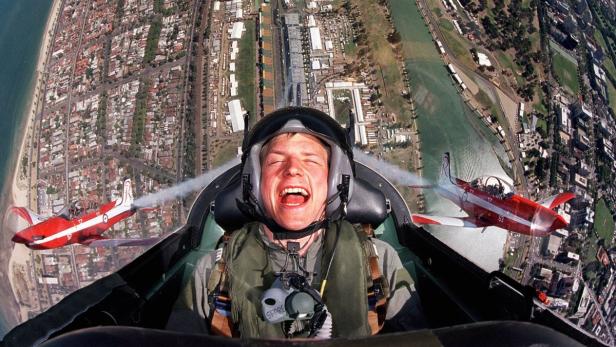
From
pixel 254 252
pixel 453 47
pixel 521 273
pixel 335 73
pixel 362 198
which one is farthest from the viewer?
pixel 453 47

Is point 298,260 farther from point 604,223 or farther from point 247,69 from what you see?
point 604,223

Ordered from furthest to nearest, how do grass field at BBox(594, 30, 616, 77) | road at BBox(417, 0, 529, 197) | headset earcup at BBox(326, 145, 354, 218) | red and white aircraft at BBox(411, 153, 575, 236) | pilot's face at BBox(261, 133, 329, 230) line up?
grass field at BBox(594, 30, 616, 77) < road at BBox(417, 0, 529, 197) < red and white aircraft at BBox(411, 153, 575, 236) < headset earcup at BBox(326, 145, 354, 218) < pilot's face at BBox(261, 133, 329, 230)

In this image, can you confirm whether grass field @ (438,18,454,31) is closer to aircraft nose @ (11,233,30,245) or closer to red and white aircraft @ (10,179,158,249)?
red and white aircraft @ (10,179,158,249)

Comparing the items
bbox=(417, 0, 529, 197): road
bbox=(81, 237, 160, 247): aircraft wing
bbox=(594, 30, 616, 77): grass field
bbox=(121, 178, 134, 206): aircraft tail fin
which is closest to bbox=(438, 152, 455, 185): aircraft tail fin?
bbox=(417, 0, 529, 197): road

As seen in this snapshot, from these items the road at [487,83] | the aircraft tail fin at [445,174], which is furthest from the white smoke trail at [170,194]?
the road at [487,83]

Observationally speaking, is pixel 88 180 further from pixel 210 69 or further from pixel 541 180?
pixel 541 180

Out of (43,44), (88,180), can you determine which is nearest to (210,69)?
(88,180)

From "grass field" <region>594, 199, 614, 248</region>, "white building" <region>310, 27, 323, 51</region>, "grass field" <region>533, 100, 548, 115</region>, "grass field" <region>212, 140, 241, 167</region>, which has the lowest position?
"grass field" <region>594, 199, 614, 248</region>
